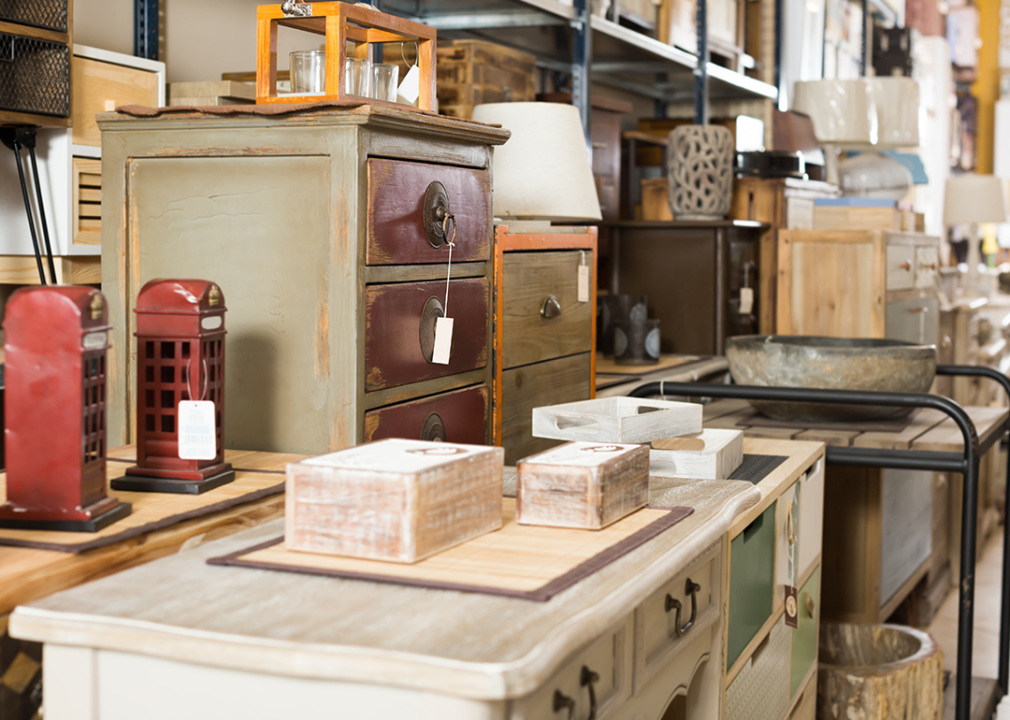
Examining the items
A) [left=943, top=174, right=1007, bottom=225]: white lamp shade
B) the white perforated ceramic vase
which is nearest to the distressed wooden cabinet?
the white perforated ceramic vase

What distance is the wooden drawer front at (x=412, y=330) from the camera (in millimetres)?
1596

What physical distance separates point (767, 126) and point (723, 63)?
327 millimetres

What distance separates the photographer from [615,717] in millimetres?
1134

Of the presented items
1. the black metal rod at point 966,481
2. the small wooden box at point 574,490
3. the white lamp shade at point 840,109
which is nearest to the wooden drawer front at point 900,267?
the white lamp shade at point 840,109

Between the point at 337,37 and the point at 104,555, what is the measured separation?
0.80 meters

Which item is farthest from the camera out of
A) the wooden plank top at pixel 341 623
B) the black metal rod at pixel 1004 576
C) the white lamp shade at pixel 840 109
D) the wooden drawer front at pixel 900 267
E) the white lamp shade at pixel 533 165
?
the white lamp shade at pixel 840 109

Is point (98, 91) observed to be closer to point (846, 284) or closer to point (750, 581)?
point (750, 581)

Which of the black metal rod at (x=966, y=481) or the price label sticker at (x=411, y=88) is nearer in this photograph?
the price label sticker at (x=411, y=88)

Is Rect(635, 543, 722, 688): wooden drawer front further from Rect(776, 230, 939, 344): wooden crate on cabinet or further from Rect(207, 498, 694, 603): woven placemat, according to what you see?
Rect(776, 230, 939, 344): wooden crate on cabinet

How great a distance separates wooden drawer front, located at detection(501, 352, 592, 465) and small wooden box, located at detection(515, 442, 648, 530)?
0.79 metres

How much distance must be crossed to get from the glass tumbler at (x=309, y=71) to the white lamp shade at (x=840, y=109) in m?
3.70

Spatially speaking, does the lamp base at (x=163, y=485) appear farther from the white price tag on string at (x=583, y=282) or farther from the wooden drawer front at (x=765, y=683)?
the white price tag on string at (x=583, y=282)

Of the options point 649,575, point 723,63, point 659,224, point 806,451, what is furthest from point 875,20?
point 649,575

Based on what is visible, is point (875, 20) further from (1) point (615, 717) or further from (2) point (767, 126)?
(1) point (615, 717)
